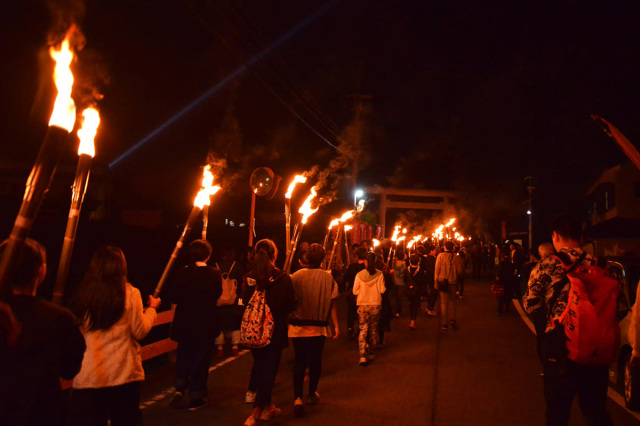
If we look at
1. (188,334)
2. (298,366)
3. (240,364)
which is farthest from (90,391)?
(240,364)

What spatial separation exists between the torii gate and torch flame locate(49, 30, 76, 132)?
3936 cm

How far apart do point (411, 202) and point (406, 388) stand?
39213mm

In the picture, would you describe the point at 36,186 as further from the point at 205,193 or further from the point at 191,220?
the point at 205,193

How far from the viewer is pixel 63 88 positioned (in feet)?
7.59

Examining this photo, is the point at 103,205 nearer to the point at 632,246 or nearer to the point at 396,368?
the point at 396,368

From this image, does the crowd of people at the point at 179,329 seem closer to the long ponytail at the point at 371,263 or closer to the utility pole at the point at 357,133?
the long ponytail at the point at 371,263

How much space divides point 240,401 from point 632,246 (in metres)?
26.0

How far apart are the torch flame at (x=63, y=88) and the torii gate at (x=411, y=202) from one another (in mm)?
39360

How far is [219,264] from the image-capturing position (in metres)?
8.63

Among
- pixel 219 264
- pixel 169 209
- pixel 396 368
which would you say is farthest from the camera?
pixel 169 209

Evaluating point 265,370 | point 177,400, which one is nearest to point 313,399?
point 265,370

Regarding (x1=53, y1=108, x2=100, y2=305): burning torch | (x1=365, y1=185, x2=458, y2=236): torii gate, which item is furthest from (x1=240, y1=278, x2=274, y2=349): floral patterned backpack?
(x1=365, y1=185, x2=458, y2=236): torii gate

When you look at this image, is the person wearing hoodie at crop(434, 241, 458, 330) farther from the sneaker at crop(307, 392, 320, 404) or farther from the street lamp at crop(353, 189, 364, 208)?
the street lamp at crop(353, 189, 364, 208)

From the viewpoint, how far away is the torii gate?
4247cm
